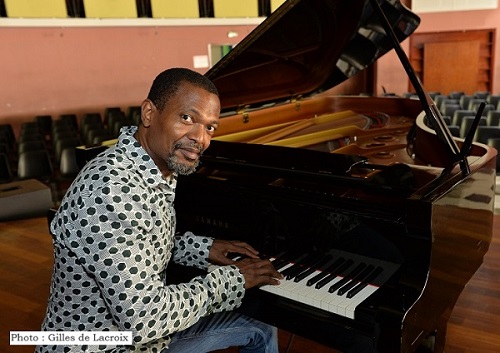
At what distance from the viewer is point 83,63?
9430 millimetres

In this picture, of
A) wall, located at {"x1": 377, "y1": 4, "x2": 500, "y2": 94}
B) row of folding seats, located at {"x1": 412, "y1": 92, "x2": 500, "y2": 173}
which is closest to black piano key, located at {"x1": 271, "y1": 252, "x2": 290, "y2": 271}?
row of folding seats, located at {"x1": 412, "y1": 92, "x2": 500, "y2": 173}

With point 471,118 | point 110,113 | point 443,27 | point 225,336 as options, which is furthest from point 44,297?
point 443,27

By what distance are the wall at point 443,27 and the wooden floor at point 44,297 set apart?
10.6 metres

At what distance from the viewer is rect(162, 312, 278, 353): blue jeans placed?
65.9 inches

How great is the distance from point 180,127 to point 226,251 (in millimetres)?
636

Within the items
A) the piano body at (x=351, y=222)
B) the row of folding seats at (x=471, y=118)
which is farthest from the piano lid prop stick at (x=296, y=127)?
the row of folding seats at (x=471, y=118)

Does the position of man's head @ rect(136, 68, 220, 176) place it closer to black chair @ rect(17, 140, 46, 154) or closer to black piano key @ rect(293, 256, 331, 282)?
black piano key @ rect(293, 256, 331, 282)

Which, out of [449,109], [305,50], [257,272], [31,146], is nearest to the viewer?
[257,272]

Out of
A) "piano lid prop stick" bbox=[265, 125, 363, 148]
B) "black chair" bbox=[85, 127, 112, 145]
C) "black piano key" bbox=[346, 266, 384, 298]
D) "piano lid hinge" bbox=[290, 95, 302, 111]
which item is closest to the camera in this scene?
"black piano key" bbox=[346, 266, 384, 298]

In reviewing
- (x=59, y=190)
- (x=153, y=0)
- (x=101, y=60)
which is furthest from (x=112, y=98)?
(x=59, y=190)

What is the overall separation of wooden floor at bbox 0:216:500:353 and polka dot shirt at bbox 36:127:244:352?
4.23 ft

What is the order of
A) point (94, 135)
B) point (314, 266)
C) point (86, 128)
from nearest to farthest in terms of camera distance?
point (314, 266), point (94, 135), point (86, 128)

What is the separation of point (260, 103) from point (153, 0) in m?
7.60

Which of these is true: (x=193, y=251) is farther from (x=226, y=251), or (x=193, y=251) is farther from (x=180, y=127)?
(x=180, y=127)
